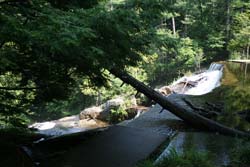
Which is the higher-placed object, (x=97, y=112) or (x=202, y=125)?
(x=202, y=125)

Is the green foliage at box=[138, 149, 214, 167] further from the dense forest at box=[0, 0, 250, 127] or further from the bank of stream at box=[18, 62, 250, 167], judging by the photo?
the dense forest at box=[0, 0, 250, 127]

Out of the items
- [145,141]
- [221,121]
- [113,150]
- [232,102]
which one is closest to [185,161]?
[113,150]

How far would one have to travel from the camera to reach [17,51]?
542cm

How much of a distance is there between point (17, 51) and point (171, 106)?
14.9 feet

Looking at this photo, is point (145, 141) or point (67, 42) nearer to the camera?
point (67, 42)

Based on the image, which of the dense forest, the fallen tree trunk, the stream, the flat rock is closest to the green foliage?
the stream

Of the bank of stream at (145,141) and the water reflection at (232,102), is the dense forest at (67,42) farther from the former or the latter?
the water reflection at (232,102)

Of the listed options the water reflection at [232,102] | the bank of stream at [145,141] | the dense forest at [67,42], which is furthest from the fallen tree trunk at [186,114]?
the dense forest at [67,42]

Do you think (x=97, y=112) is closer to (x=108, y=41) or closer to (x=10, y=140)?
(x=10, y=140)

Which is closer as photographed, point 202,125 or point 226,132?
point 226,132

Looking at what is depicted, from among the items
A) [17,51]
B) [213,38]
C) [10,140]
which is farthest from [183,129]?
[213,38]

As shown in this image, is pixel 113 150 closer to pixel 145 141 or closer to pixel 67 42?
pixel 145 141

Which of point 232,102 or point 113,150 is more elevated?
point 113,150

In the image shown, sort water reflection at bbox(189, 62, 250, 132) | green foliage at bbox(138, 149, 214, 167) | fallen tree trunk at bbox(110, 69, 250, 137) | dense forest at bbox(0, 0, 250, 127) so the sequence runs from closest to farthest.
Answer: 1. dense forest at bbox(0, 0, 250, 127)
2. green foliage at bbox(138, 149, 214, 167)
3. fallen tree trunk at bbox(110, 69, 250, 137)
4. water reflection at bbox(189, 62, 250, 132)
